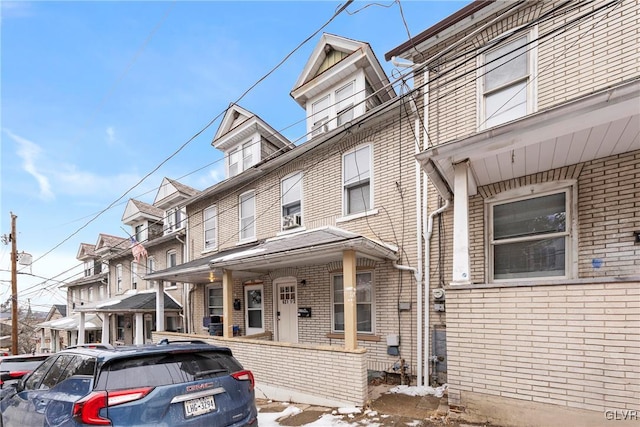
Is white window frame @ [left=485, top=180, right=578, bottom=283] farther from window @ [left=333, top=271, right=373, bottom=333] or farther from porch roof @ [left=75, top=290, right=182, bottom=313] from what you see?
porch roof @ [left=75, top=290, right=182, bottom=313]

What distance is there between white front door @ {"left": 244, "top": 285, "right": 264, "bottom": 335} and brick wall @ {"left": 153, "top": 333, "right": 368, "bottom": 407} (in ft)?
8.48

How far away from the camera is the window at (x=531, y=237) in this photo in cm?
530

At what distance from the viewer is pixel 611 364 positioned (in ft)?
11.9

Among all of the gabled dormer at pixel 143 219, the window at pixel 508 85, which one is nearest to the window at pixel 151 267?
the gabled dormer at pixel 143 219

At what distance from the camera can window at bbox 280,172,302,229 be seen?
991 centimetres

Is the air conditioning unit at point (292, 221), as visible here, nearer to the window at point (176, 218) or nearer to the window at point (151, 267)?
the window at point (176, 218)

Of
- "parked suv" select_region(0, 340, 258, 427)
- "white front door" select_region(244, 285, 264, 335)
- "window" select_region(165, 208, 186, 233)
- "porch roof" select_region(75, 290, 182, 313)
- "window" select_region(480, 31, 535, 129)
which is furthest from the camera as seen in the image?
"window" select_region(165, 208, 186, 233)

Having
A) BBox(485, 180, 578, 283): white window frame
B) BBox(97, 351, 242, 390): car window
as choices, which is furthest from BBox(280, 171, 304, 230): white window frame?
BBox(97, 351, 242, 390): car window

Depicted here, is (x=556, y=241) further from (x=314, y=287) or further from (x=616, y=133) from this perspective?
(x=314, y=287)

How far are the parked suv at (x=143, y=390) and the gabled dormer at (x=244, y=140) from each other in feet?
29.8

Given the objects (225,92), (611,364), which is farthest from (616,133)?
(225,92)

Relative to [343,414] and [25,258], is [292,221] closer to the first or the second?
A: [343,414]

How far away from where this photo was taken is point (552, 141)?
455 centimetres

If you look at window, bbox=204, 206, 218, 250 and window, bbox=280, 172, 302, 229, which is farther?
window, bbox=204, 206, 218, 250
